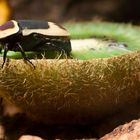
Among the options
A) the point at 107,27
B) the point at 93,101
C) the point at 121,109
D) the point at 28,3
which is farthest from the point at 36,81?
the point at 28,3

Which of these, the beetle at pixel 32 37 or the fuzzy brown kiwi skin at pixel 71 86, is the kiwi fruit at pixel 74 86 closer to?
the fuzzy brown kiwi skin at pixel 71 86

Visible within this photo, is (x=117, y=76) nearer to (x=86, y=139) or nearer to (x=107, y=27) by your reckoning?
(x=86, y=139)

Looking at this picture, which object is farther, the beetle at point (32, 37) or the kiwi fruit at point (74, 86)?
the beetle at point (32, 37)

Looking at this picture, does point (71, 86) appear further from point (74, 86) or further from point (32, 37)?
point (32, 37)

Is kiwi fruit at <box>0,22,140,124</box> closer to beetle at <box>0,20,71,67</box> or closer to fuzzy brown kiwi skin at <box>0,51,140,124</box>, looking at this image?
fuzzy brown kiwi skin at <box>0,51,140,124</box>

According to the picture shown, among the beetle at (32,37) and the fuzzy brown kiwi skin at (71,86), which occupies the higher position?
the beetle at (32,37)

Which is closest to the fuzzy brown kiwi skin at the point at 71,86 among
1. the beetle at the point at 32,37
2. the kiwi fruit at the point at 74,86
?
the kiwi fruit at the point at 74,86

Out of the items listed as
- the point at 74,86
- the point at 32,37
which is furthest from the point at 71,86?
the point at 32,37
